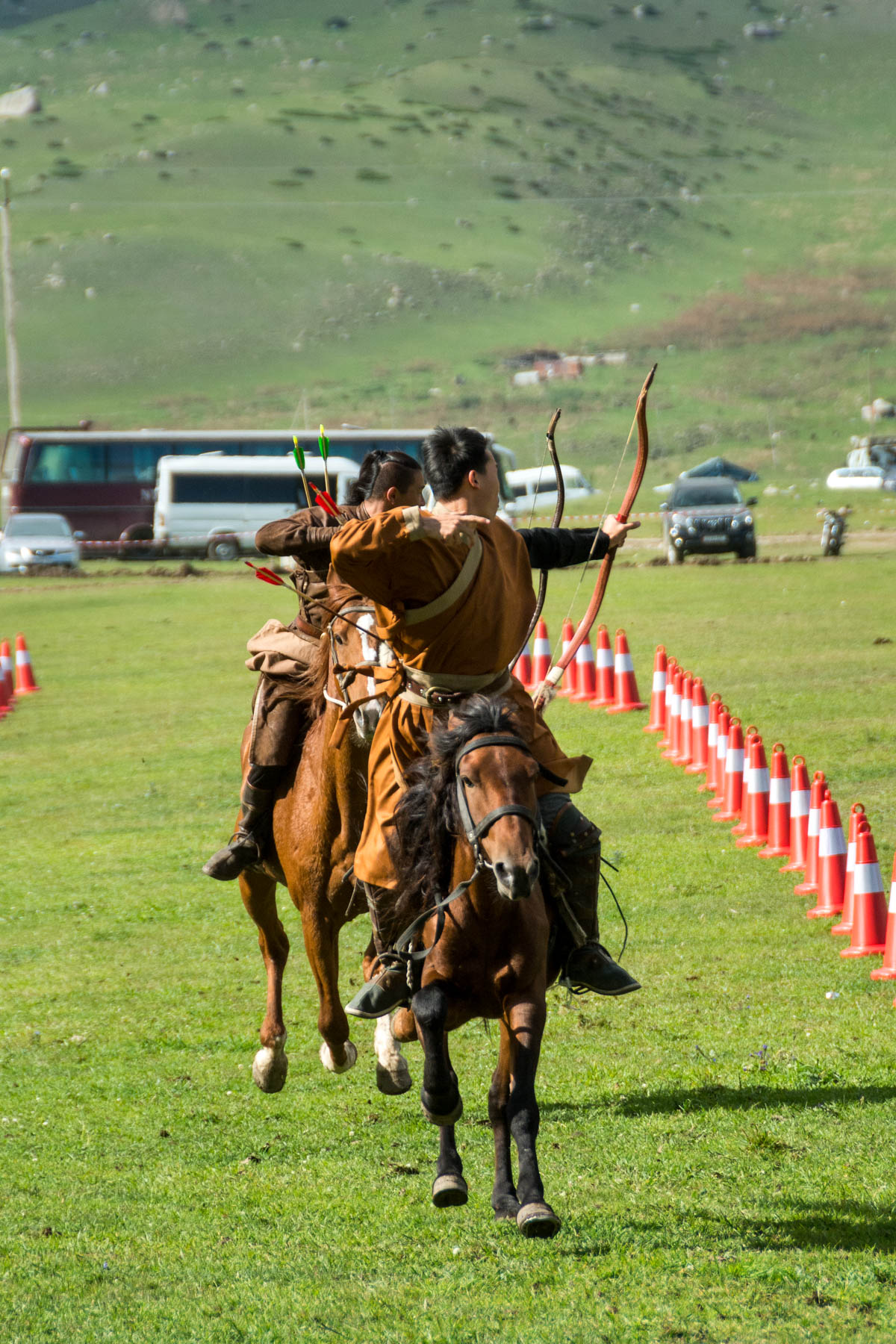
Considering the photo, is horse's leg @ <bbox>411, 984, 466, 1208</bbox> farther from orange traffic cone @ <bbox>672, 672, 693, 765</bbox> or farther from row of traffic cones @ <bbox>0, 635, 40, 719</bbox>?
row of traffic cones @ <bbox>0, 635, 40, 719</bbox>

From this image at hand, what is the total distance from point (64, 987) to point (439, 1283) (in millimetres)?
5272

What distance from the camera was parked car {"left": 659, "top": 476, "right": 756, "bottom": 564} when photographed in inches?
1421

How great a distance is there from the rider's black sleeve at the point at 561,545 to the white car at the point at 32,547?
38550 mm

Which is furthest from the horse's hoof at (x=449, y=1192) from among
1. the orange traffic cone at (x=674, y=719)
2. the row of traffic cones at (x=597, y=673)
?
the row of traffic cones at (x=597, y=673)

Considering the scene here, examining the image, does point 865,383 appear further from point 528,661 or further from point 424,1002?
point 424,1002

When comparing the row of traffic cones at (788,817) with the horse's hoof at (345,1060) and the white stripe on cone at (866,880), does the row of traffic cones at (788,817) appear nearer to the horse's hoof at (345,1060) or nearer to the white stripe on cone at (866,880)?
the white stripe on cone at (866,880)

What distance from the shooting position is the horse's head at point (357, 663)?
6.51m

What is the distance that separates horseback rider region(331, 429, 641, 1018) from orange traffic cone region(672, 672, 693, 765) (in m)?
9.56

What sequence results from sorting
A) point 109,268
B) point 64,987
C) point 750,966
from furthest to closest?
point 109,268 < point 64,987 < point 750,966

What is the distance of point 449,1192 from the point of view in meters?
5.39

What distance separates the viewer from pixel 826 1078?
7.68 meters

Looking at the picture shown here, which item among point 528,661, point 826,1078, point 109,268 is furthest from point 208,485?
point 109,268

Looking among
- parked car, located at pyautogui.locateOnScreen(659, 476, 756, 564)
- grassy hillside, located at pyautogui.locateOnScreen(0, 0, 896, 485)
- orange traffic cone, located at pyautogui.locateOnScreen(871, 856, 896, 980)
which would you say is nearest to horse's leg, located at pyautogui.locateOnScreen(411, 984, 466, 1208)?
orange traffic cone, located at pyautogui.locateOnScreen(871, 856, 896, 980)

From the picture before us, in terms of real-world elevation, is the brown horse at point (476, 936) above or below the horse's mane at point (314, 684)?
below
